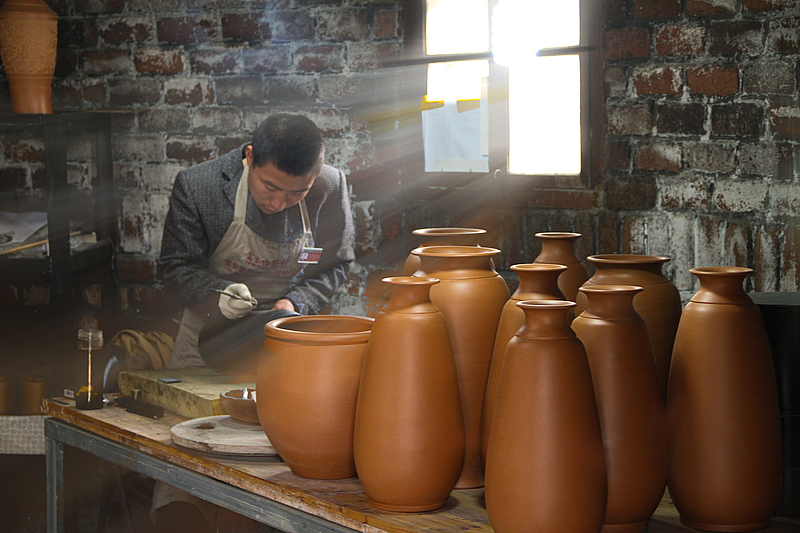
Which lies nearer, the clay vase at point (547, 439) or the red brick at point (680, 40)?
the clay vase at point (547, 439)

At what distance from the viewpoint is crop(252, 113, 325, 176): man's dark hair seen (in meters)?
2.44

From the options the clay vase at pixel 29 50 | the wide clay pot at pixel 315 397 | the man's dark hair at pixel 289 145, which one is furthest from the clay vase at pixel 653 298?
the clay vase at pixel 29 50

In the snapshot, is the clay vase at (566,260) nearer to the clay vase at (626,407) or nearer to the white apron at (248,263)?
the clay vase at (626,407)

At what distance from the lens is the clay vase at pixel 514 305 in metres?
1.01

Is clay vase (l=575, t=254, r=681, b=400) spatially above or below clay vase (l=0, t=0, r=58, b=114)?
below

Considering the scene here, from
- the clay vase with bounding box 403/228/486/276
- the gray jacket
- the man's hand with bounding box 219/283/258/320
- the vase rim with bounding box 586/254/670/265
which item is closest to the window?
the gray jacket

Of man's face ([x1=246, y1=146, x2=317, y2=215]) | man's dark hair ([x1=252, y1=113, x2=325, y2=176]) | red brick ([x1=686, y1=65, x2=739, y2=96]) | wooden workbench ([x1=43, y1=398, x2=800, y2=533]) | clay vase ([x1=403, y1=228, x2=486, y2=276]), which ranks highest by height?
red brick ([x1=686, y1=65, x2=739, y2=96])

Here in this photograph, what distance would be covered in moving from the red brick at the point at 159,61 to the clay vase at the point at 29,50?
26cm

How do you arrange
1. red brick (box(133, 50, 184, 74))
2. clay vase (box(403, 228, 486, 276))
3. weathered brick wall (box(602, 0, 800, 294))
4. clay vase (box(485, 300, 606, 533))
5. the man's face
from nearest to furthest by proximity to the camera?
clay vase (box(485, 300, 606, 533)) < clay vase (box(403, 228, 486, 276)) < weathered brick wall (box(602, 0, 800, 294)) < the man's face < red brick (box(133, 50, 184, 74))

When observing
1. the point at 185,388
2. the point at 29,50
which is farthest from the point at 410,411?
the point at 29,50

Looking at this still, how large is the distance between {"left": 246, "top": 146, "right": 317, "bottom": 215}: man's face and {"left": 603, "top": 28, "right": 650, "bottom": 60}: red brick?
948mm

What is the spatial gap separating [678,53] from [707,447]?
1.38 meters

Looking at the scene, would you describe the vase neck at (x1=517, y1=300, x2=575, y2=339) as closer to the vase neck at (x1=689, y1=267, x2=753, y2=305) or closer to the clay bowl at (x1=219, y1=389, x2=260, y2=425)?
the vase neck at (x1=689, y1=267, x2=753, y2=305)

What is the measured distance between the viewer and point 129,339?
2.28 m
